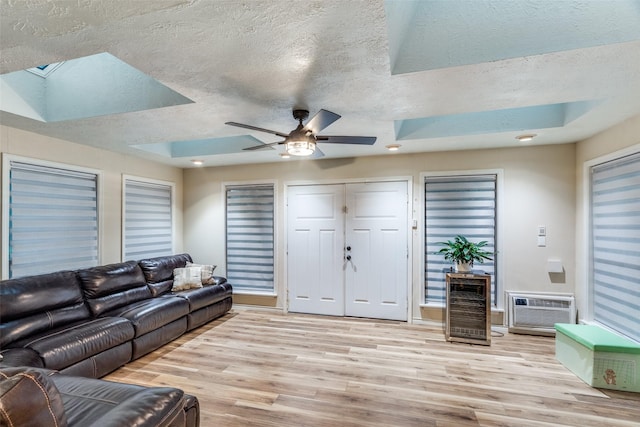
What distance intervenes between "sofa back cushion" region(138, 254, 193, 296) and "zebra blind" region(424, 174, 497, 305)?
366cm

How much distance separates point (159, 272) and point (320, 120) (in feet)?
10.8

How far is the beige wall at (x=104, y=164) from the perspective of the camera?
3084 millimetres

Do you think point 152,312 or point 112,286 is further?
point 112,286

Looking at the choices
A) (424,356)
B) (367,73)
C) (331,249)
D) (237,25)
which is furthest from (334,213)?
(237,25)

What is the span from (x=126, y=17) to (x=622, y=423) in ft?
13.0

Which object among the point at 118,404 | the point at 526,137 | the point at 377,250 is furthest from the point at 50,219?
the point at 526,137

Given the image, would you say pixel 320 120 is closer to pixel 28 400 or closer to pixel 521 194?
pixel 28 400

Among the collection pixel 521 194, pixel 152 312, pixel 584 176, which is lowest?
pixel 152 312

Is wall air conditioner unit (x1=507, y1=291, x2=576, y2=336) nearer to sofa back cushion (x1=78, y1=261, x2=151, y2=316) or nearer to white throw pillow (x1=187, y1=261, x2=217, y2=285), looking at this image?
white throw pillow (x1=187, y1=261, x2=217, y2=285)

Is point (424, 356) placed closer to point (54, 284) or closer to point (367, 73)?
point (367, 73)

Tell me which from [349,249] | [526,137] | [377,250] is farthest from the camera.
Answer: [349,249]

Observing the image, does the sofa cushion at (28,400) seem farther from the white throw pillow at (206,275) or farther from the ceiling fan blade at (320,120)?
the white throw pillow at (206,275)

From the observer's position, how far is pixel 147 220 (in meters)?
4.64

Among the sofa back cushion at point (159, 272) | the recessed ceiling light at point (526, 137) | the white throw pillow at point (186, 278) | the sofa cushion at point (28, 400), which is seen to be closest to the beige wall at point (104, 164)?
the sofa back cushion at point (159, 272)
